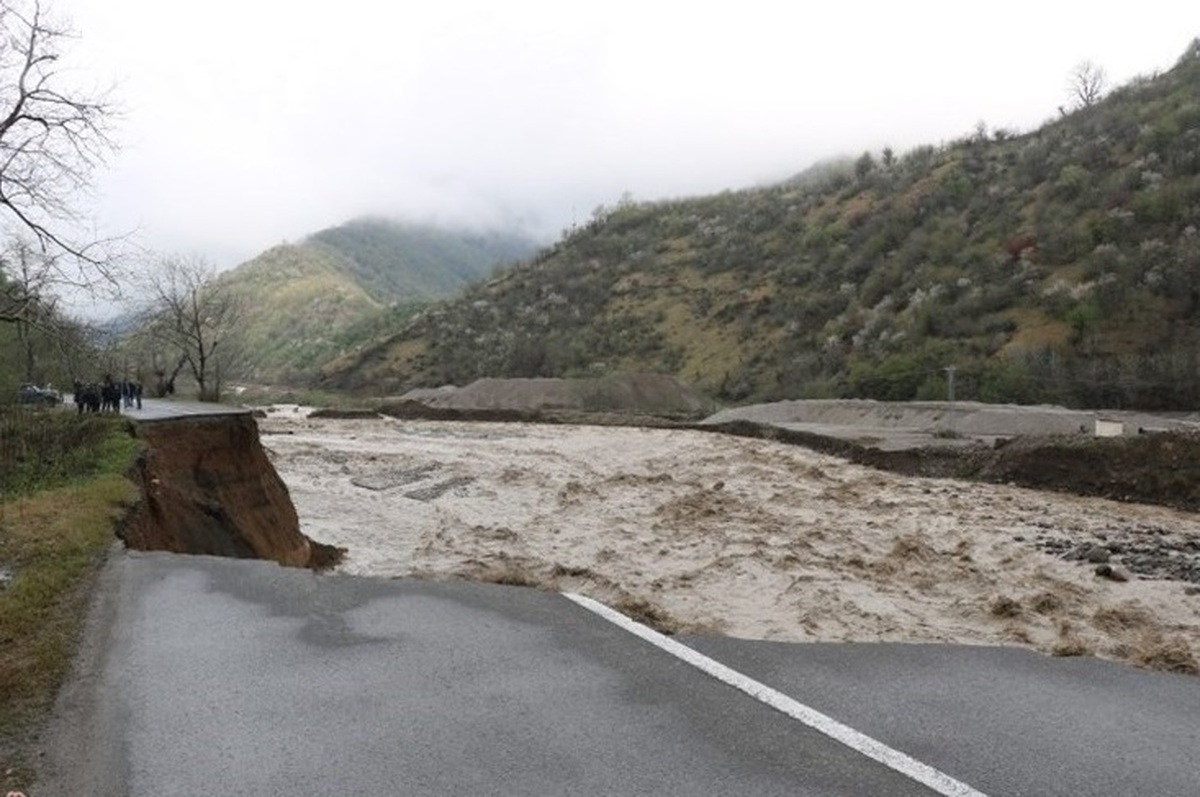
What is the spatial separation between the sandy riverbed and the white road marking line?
1.59 meters

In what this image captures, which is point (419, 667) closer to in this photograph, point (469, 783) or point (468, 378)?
point (469, 783)

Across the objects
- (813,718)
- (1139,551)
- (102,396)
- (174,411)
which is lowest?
(1139,551)

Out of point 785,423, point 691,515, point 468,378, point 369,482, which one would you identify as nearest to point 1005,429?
point 785,423

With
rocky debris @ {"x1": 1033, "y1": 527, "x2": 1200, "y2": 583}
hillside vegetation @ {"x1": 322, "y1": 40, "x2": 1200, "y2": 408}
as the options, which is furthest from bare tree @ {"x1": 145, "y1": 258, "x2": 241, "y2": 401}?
rocky debris @ {"x1": 1033, "y1": 527, "x2": 1200, "y2": 583}

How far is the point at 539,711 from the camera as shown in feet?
16.0

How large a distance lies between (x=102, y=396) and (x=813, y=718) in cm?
2552

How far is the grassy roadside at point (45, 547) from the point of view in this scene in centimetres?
482

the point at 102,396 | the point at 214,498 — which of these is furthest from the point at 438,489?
the point at 102,396

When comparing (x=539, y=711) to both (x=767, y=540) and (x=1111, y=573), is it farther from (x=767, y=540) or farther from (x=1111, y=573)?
(x=767, y=540)

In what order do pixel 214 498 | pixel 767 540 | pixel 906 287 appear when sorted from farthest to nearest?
1. pixel 906 287
2. pixel 214 498
3. pixel 767 540

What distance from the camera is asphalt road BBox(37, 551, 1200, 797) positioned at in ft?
13.5

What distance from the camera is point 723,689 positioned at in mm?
5211

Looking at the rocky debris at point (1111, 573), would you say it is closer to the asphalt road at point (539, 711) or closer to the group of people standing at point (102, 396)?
the asphalt road at point (539, 711)

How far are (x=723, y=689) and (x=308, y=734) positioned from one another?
228 cm
